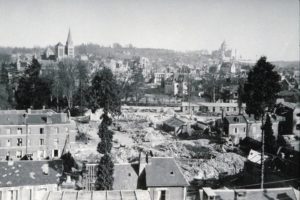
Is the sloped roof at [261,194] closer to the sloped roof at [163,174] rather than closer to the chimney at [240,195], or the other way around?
the chimney at [240,195]

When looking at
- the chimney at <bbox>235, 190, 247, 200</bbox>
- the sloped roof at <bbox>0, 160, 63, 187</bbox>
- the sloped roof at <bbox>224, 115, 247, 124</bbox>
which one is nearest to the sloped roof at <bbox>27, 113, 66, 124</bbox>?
the sloped roof at <bbox>0, 160, 63, 187</bbox>

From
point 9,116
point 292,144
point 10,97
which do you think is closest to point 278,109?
point 292,144

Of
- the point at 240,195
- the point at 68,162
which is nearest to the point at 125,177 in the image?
the point at 240,195

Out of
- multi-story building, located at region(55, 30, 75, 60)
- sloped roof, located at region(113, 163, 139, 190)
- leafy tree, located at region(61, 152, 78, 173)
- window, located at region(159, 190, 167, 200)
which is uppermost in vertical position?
multi-story building, located at region(55, 30, 75, 60)

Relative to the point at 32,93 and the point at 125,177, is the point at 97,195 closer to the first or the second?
the point at 125,177

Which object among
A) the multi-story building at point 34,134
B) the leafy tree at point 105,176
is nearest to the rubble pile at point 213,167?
the leafy tree at point 105,176

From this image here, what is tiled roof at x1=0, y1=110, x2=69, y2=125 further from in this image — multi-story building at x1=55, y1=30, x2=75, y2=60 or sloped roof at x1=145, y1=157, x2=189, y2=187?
multi-story building at x1=55, y1=30, x2=75, y2=60

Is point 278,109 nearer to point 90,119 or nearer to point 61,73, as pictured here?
point 90,119

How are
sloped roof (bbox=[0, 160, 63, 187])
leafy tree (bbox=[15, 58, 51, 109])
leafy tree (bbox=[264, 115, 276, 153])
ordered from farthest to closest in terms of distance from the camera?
leafy tree (bbox=[15, 58, 51, 109]) < leafy tree (bbox=[264, 115, 276, 153]) < sloped roof (bbox=[0, 160, 63, 187])
